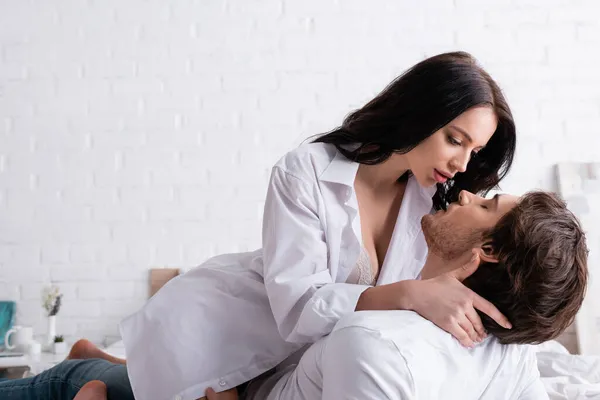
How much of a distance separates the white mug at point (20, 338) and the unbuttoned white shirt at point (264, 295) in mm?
1736

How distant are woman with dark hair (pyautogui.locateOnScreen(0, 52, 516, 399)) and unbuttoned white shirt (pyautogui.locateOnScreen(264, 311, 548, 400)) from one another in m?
0.28

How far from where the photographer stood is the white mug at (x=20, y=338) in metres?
3.29

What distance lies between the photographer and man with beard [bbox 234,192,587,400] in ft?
3.45

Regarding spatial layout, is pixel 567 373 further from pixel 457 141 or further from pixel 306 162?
pixel 306 162

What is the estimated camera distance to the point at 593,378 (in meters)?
2.37

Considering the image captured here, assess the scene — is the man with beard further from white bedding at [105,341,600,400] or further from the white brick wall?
the white brick wall

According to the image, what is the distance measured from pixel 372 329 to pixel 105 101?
2.95 metres

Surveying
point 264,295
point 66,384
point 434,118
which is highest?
point 434,118

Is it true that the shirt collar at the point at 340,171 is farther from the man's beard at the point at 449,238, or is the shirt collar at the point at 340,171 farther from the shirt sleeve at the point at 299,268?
the man's beard at the point at 449,238

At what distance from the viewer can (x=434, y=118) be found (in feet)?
5.67

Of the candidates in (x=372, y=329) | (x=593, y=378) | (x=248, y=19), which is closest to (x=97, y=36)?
(x=248, y=19)

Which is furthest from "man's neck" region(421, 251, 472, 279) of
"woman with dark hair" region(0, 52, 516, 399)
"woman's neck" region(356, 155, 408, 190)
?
"woman's neck" region(356, 155, 408, 190)

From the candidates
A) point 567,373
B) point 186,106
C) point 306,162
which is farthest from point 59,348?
point 567,373

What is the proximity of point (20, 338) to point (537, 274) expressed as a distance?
272cm
